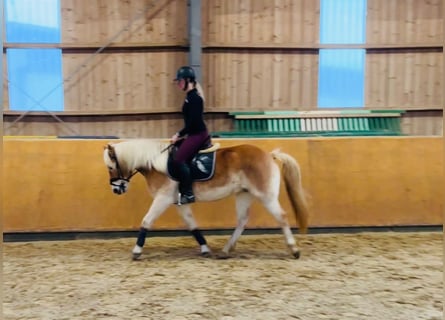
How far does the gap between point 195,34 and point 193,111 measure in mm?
5244

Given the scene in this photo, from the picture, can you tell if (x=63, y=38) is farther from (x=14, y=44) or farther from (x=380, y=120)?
(x=380, y=120)

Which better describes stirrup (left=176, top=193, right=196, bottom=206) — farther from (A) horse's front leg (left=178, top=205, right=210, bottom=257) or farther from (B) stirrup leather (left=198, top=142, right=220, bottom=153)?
(B) stirrup leather (left=198, top=142, right=220, bottom=153)

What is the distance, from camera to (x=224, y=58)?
1049 centimetres

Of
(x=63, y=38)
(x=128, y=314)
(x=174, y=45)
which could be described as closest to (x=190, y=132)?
(x=128, y=314)

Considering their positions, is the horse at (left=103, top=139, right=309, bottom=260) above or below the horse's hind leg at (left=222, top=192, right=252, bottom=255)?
above

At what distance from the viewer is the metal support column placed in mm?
9867

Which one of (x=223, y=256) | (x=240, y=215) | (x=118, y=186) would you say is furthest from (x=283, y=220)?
(x=118, y=186)

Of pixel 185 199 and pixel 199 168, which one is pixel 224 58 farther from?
pixel 185 199

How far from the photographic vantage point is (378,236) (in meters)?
6.18

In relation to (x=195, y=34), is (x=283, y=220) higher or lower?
lower

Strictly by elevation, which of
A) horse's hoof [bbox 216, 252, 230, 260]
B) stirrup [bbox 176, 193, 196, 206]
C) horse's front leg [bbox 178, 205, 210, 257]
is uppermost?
stirrup [bbox 176, 193, 196, 206]

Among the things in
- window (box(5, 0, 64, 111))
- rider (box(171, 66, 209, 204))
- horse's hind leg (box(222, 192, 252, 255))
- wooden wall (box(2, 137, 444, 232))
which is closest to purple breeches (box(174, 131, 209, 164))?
rider (box(171, 66, 209, 204))

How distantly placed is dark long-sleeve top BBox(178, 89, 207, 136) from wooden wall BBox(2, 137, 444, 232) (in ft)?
3.59

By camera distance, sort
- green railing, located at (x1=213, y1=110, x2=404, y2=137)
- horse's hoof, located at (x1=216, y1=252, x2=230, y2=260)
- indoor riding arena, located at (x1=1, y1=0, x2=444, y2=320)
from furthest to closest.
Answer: green railing, located at (x1=213, y1=110, x2=404, y2=137) < horse's hoof, located at (x1=216, y1=252, x2=230, y2=260) < indoor riding arena, located at (x1=1, y1=0, x2=444, y2=320)
